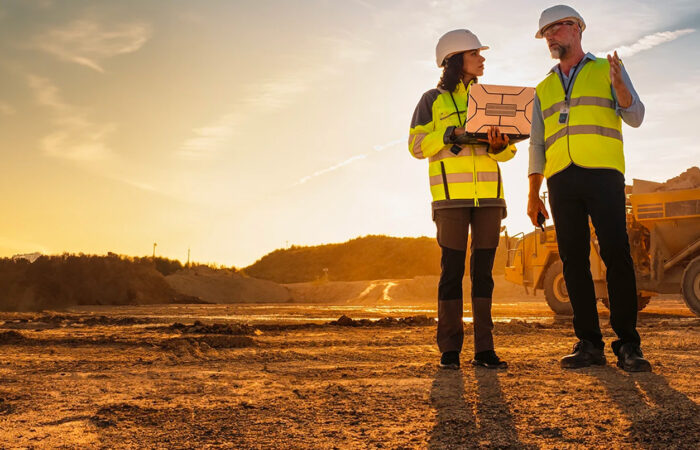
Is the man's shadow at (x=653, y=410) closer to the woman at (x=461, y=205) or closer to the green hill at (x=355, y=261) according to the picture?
the woman at (x=461, y=205)

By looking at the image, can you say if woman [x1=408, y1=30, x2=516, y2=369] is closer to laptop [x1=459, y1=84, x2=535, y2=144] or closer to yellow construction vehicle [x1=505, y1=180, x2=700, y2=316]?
laptop [x1=459, y1=84, x2=535, y2=144]

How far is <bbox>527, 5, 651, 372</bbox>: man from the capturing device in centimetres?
392

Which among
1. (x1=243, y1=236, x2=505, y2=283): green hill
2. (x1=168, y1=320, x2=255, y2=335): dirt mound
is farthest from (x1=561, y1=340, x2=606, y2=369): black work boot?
(x1=243, y1=236, x2=505, y2=283): green hill

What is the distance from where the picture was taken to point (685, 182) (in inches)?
452

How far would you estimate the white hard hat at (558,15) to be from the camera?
4.12 m

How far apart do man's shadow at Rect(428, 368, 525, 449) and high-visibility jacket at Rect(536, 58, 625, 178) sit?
1544 millimetres

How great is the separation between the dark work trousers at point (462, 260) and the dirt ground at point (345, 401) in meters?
0.37

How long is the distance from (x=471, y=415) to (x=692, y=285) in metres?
9.34

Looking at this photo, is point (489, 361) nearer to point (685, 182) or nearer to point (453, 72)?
point (453, 72)

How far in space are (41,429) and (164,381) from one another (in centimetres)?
116

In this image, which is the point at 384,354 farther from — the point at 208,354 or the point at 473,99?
the point at 473,99

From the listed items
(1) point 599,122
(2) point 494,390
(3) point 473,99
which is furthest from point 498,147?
(2) point 494,390

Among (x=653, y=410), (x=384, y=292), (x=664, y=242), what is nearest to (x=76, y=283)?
(x=384, y=292)

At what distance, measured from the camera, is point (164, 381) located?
377cm
